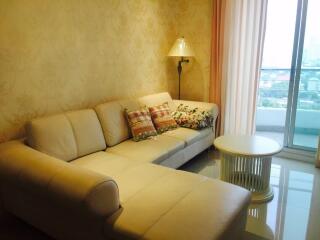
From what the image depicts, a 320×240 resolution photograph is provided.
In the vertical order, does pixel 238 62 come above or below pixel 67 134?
above

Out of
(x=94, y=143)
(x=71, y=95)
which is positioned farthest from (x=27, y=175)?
(x=71, y=95)

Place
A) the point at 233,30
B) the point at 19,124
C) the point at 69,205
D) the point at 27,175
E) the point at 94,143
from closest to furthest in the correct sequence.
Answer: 1. the point at 69,205
2. the point at 27,175
3. the point at 19,124
4. the point at 94,143
5. the point at 233,30

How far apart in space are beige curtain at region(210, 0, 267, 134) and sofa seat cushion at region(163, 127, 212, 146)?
0.65m

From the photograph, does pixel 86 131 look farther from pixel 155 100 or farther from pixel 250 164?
pixel 250 164

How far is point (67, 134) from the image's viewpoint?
2.25 metres

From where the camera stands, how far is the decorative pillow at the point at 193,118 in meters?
3.16

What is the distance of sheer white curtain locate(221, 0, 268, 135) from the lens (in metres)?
3.27

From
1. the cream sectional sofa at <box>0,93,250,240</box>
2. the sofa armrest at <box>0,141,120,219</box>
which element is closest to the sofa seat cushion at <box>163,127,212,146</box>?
the cream sectional sofa at <box>0,93,250,240</box>

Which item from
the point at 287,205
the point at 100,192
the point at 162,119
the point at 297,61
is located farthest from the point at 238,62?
the point at 100,192

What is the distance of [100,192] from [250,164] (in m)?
1.54

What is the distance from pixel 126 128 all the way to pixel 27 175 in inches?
50.9

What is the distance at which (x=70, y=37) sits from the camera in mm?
2502

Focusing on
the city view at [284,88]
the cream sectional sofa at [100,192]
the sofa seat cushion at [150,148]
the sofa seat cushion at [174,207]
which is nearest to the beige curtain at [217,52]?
the city view at [284,88]

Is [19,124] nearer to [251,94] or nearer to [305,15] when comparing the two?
[251,94]
